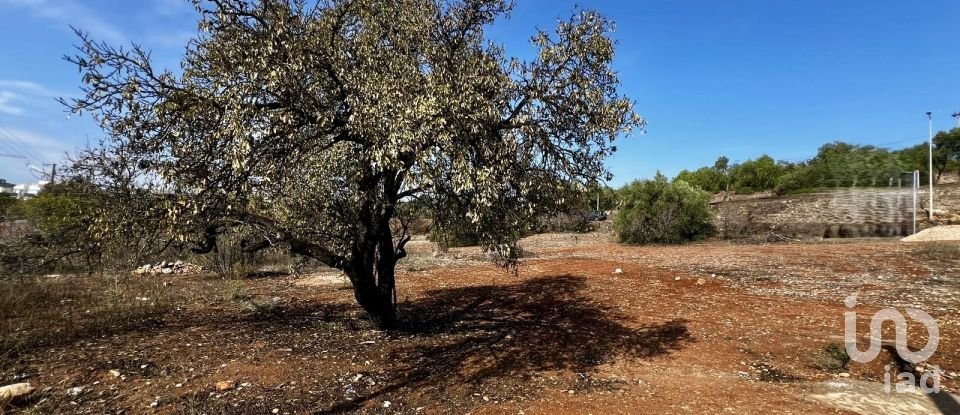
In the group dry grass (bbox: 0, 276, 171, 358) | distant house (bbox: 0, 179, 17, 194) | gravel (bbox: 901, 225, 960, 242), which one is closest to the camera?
dry grass (bbox: 0, 276, 171, 358)

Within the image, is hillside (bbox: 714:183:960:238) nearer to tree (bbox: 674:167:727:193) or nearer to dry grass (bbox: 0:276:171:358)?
dry grass (bbox: 0:276:171:358)

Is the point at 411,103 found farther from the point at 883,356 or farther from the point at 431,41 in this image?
the point at 883,356

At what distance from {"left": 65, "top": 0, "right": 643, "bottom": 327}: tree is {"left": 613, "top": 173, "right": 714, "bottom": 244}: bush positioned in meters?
19.4

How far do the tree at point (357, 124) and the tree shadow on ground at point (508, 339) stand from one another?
153 cm

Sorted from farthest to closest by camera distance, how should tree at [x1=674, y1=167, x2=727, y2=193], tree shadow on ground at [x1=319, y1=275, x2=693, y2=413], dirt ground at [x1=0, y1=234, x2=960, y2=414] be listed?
1. tree at [x1=674, y1=167, x2=727, y2=193]
2. tree shadow on ground at [x1=319, y1=275, x2=693, y2=413]
3. dirt ground at [x1=0, y1=234, x2=960, y2=414]

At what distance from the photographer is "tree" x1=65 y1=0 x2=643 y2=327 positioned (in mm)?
5125

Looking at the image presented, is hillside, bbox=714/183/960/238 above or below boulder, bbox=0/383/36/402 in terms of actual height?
above

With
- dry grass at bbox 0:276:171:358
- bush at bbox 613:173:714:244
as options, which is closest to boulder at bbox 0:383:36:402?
dry grass at bbox 0:276:171:358

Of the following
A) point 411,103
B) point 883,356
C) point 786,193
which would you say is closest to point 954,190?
point 786,193

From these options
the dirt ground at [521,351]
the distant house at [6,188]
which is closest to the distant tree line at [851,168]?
the dirt ground at [521,351]

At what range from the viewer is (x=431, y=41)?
Answer: 6871 millimetres

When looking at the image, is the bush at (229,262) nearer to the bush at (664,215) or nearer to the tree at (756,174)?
the bush at (664,215)

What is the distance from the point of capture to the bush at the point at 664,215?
2498 cm

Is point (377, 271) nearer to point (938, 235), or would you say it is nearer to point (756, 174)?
point (938, 235)
